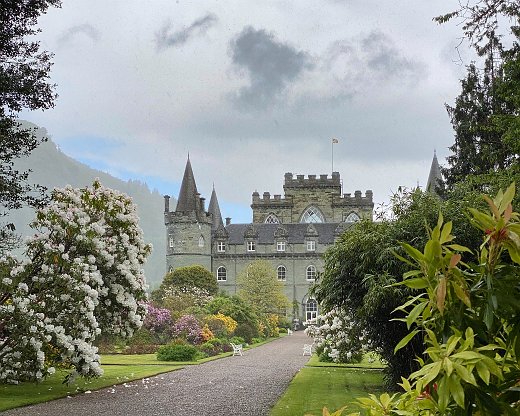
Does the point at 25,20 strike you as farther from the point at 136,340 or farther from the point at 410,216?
the point at 136,340

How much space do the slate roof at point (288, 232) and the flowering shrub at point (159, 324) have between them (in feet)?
121

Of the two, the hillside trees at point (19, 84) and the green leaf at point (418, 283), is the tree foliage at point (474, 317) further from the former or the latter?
the hillside trees at point (19, 84)

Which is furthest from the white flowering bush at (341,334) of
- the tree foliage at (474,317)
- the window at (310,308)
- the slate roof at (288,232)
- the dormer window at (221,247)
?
the dormer window at (221,247)

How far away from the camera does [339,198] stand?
7612 centimetres

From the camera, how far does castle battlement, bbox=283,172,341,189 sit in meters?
76.7

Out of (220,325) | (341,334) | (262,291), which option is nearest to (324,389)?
(341,334)

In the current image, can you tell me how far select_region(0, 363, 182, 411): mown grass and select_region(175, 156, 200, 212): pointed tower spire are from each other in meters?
46.1

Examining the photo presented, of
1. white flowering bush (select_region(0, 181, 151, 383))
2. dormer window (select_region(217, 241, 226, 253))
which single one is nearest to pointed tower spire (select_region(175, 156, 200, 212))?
dormer window (select_region(217, 241, 226, 253))

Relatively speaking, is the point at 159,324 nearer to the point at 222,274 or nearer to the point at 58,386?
the point at 58,386

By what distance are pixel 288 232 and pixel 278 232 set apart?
4.67 ft

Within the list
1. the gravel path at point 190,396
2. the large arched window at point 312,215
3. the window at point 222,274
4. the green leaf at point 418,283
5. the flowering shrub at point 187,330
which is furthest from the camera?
the large arched window at point 312,215

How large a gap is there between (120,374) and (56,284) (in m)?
6.76

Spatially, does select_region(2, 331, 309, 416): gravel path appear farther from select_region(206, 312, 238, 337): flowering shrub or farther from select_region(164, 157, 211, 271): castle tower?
select_region(164, 157, 211, 271): castle tower

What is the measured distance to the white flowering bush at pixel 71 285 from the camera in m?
13.7
